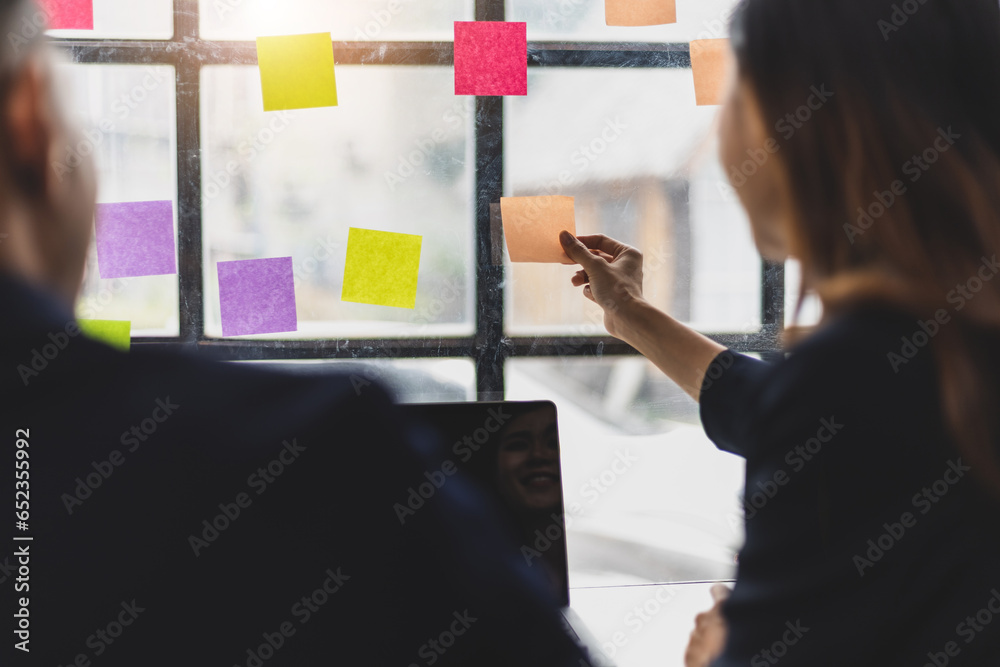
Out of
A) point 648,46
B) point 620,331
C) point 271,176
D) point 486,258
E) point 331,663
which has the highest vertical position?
point 648,46

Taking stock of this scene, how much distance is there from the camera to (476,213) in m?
0.99

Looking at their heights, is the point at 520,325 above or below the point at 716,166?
below

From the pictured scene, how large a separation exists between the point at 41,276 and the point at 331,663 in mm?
274

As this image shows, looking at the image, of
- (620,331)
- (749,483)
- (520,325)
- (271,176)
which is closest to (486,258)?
(520,325)

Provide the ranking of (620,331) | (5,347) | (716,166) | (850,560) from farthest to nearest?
(716,166), (620,331), (850,560), (5,347)

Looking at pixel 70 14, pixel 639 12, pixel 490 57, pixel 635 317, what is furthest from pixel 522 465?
pixel 70 14

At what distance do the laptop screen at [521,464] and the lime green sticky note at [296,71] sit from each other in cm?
48

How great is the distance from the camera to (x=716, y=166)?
3.40 feet

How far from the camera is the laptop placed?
0.86 metres

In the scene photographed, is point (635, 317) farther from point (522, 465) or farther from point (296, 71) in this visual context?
point (296, 71)

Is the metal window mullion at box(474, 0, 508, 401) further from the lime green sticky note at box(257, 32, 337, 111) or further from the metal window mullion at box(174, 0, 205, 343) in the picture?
the metal window mullion at box(174, 0, 205, 343)

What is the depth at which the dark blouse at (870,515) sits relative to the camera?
46 centimetres

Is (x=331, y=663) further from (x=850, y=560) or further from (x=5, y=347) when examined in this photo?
(x=850, y=560)

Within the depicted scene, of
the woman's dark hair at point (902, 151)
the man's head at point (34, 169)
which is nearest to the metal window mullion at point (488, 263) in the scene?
the woman's dark hair at point (902, 151)
